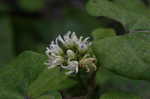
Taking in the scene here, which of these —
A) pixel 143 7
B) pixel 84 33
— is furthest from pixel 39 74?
pixel 84 33

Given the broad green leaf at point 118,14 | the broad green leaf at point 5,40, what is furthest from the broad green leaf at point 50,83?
the broad green leaf at point 5,40

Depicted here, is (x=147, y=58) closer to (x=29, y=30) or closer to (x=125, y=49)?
(x=125, y=49)

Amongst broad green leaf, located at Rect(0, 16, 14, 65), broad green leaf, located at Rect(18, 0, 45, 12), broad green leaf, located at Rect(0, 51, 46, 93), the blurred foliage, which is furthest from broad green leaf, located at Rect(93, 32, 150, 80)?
broad green leaf, located at Rect(18, 0, 45, 12)

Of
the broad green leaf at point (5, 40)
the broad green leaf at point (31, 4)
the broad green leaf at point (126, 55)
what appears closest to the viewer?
the broad green leaf at point (126, 55)

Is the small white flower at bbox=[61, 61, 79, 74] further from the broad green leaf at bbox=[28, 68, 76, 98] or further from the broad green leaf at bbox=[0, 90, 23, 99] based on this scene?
the broad green leaf at bbox=[0, 90, 23, 99]

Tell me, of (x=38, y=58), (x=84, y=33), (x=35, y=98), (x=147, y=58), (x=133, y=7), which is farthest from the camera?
(x=84, y=33)

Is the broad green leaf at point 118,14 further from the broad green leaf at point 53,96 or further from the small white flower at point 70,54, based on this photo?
the broad green leaf at point 53,96
